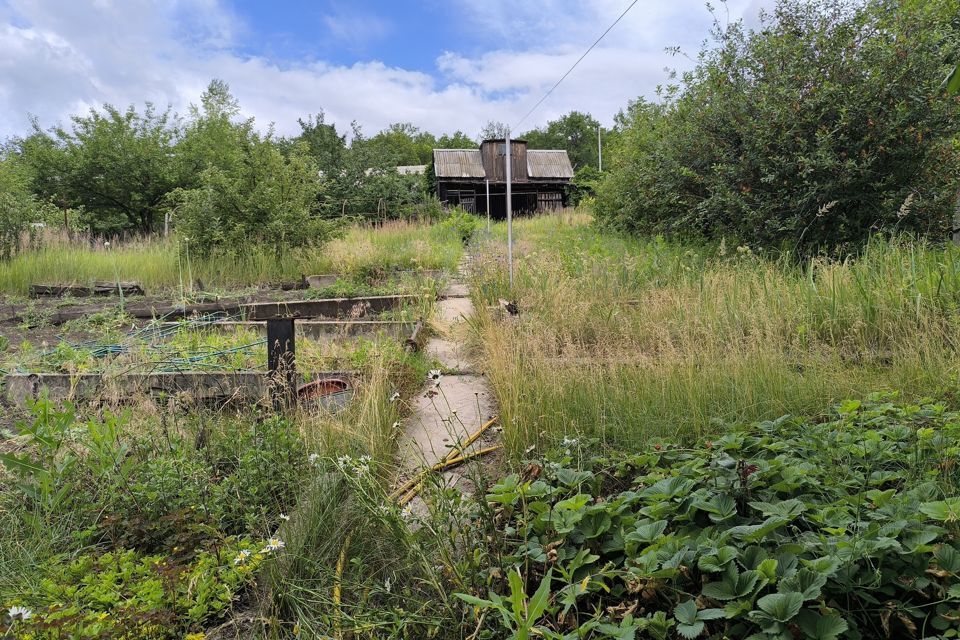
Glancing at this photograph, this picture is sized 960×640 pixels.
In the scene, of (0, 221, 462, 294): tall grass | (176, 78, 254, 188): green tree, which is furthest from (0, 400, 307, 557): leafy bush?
(176, 78, 254, 188): green tree

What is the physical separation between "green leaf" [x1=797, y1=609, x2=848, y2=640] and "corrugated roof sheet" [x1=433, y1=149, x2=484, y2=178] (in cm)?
3151

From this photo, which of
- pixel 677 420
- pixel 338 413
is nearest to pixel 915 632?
pixel 677 420

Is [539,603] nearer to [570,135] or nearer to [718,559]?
[718,559]

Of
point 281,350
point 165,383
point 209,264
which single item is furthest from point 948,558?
point 209,264

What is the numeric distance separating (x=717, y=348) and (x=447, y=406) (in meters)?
1.66

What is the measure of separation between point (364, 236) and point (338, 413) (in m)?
9.44

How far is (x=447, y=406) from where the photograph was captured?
312 centimetres

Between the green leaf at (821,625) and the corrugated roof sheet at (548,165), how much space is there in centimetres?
3326

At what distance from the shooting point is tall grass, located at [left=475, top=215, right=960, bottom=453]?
2.77m

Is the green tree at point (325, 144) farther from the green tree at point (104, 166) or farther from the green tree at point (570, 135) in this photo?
the green tree at point (570, 135)

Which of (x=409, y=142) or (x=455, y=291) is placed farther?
(x=409, y=142)

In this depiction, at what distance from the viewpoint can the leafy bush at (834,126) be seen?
18.6 ft

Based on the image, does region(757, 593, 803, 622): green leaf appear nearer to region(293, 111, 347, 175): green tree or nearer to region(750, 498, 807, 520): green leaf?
region(750, 498, 807, 520): green leaf

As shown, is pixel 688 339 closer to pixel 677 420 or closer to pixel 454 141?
pixel 677 420
